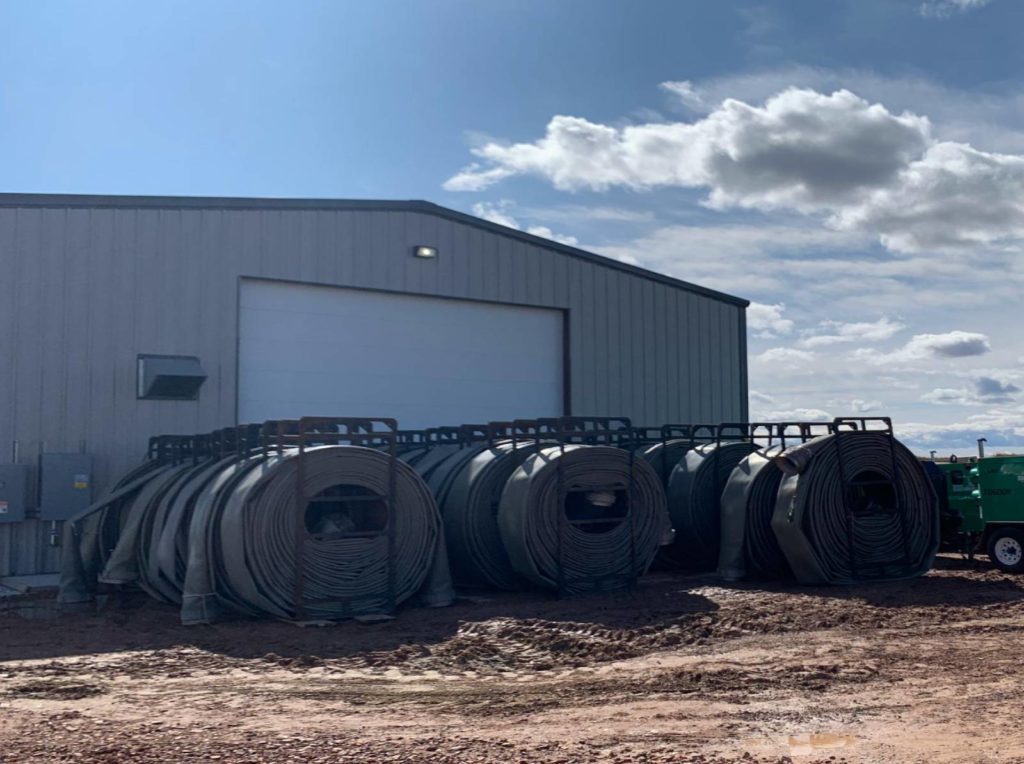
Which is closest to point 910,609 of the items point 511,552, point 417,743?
point 511,552

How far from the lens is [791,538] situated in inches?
544

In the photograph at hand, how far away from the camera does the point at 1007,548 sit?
A: 1553 centimetres

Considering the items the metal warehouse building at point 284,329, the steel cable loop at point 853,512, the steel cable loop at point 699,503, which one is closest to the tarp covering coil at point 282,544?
the metal warehouse building at point 284,329

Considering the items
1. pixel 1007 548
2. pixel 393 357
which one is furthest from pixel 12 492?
pixel 1007 548

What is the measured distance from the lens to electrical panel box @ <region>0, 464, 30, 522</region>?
14.7 metres

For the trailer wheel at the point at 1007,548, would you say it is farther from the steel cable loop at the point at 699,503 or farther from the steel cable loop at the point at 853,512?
the steel cable loop at the point at 699,503

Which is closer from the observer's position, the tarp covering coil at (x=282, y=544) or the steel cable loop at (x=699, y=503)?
the tarp covering coil at (x=282, y=544)

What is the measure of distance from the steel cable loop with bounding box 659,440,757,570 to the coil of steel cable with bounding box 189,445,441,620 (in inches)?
204

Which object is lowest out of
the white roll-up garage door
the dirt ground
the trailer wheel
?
the dirt ground

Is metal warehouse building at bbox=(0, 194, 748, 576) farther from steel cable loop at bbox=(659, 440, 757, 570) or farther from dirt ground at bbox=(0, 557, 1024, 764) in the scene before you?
steel cable loop at bbox=(659, 440, 757, 570)

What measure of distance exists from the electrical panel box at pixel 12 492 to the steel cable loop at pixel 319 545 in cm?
470

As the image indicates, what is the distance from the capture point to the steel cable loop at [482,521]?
13.7 m

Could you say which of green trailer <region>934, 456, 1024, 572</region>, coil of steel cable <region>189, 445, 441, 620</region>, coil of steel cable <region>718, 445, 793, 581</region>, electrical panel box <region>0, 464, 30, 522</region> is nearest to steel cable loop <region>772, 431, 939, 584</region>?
coil of steel cable <region>718, 445, 793, 581</region>

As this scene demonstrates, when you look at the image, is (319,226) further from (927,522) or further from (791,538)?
(927,522)
